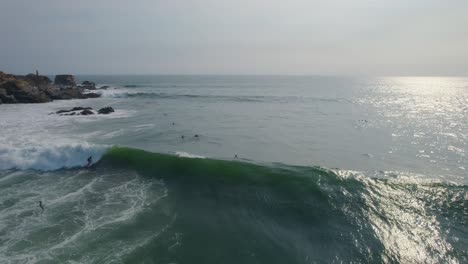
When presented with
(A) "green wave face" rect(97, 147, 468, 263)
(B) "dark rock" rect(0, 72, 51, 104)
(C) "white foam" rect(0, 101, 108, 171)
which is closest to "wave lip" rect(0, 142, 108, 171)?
(C) "white foam" rect(0, 101, 108, 171)

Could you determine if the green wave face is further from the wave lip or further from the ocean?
the wave lip

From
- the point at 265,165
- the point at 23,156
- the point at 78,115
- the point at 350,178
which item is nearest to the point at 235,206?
the point at 265,165

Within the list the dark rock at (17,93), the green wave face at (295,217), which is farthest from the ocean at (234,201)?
the dark rock at (17,93)

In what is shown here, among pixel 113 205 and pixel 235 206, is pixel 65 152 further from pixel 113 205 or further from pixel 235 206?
pixel 235 206

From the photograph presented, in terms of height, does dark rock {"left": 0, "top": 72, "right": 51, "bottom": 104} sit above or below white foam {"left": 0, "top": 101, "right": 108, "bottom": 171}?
above

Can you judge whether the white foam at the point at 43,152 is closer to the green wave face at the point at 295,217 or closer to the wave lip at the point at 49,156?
the wave lip at the point at 49,156
